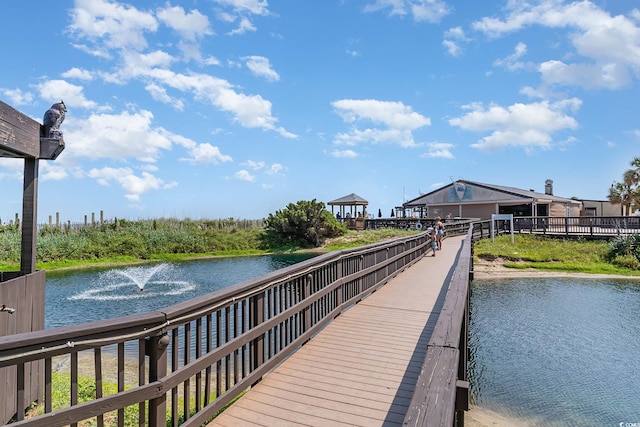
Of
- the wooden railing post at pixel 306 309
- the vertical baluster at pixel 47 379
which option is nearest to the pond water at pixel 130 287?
the wooden railing post at pixel 306 309

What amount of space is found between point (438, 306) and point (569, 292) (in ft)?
34.6

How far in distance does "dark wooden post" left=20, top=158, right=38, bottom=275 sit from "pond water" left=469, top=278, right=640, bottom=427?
251 inches

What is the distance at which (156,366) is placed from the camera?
8.36 ft

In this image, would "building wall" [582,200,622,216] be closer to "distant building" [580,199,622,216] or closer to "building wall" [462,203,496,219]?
"distant building" [580,199,622,216]

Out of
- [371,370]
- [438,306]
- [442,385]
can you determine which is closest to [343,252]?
[438,306]

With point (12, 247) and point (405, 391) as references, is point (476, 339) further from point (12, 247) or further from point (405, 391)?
point (12, 247)

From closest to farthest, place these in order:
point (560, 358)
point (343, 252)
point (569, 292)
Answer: point (343, 252)
point (560, 358)
point (569, 292)

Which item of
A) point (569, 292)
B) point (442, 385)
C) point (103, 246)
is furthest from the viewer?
point (103, 246)

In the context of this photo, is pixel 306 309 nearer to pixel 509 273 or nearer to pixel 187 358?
pixel 187 358

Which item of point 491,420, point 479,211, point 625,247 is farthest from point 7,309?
point 479,211

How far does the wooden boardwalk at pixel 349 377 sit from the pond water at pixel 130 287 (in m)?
8.28

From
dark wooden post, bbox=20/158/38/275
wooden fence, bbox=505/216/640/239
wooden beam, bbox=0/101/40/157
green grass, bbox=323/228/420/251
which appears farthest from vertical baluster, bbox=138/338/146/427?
green grass, bbox=323/228/420/251

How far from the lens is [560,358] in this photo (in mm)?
8070

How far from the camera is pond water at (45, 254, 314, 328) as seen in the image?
12.3 m
